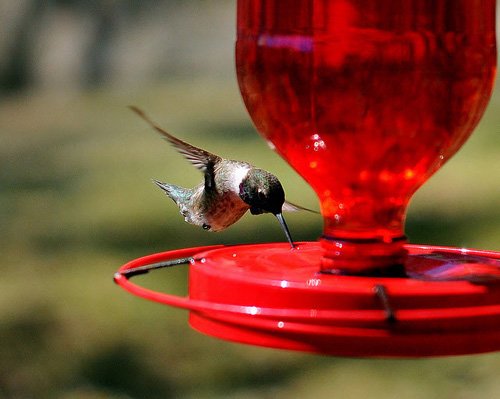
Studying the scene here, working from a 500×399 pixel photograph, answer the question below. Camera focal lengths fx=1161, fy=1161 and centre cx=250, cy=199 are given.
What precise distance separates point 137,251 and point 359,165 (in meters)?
5.00

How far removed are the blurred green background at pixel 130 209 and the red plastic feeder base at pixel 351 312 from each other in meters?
3.49

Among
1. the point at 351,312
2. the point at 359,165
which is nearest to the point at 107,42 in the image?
the point at 359,165

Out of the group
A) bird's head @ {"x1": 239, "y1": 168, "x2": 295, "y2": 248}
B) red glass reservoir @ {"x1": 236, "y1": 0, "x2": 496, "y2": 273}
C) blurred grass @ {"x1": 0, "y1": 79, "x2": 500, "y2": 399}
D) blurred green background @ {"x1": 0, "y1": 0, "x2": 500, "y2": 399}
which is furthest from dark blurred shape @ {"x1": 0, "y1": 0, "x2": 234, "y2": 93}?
red glass reservoir @ {"x1": 236, "y1": 0, "x2": 496, "y2": 273}

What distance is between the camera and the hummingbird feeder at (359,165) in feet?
6.07

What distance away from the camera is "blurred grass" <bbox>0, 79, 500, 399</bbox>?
571 cm

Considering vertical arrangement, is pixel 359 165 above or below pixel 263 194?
above

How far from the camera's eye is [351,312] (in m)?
1.84

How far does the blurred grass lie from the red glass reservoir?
3291mm

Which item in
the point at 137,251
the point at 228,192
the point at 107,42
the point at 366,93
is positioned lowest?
the point at 137,251

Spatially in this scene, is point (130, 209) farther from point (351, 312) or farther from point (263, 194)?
point (351, 312)

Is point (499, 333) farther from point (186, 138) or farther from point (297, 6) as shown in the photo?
point (186, 138)

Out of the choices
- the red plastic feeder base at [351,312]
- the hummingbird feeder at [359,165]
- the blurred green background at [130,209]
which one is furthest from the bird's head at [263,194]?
the blurred green background at [130,209]

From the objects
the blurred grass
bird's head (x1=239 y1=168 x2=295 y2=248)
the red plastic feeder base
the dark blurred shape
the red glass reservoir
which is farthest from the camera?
the dark blurred shape

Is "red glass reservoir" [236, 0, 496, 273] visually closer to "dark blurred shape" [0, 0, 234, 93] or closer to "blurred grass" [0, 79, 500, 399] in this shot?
"blurred grass" [0, 79, 500, 399]
